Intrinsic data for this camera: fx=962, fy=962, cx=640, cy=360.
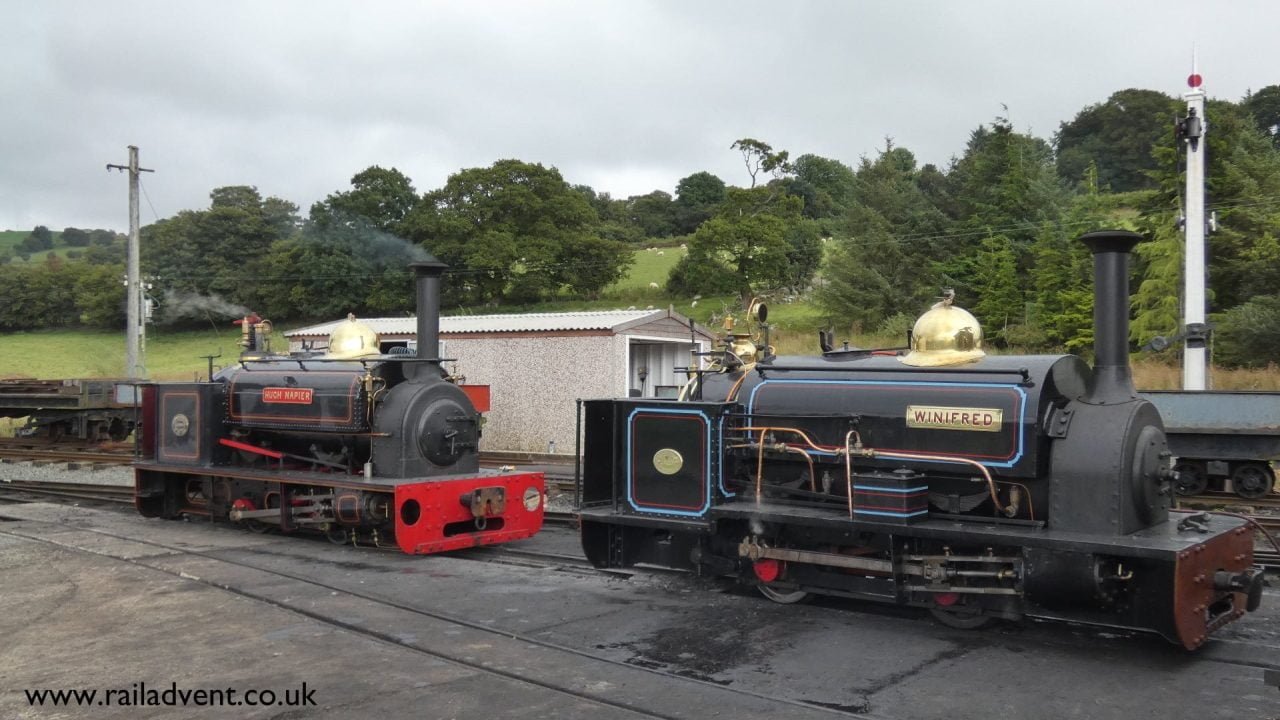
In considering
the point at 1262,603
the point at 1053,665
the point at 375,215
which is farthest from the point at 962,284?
the point at 1053,665

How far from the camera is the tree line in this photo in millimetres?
24266

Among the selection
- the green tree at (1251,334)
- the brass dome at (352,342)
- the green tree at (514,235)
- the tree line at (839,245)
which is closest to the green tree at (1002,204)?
the tree line at (839,245)

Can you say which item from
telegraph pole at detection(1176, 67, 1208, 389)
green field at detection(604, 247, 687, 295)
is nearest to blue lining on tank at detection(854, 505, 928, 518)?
telegraph pole at detection(1176, 67, 1208, 389)

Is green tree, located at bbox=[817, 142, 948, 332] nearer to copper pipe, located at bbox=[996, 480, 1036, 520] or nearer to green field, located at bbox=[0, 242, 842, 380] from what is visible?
green field, located at bbox=[0, 242, 842, 380]

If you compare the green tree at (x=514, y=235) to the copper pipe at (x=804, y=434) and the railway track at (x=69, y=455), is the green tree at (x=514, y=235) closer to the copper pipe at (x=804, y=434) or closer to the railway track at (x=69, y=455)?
the railway track at (x=69, y=455)

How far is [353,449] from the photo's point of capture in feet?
35.9

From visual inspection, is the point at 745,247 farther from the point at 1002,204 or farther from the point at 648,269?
the point at 648,269

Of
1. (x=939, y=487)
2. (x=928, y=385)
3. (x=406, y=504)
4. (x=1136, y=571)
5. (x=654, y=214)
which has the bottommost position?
(x=406, y=504)

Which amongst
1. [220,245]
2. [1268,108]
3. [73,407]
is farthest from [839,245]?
[1268,108]

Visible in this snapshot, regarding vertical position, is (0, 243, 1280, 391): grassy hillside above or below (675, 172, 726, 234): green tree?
below

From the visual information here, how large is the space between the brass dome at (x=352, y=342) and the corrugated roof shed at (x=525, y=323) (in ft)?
21.9

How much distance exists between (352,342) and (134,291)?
597 inches

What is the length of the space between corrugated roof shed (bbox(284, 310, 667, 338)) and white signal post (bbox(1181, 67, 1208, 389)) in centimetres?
893

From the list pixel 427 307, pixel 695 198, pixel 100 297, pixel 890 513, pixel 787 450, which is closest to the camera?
pixel 890 513
